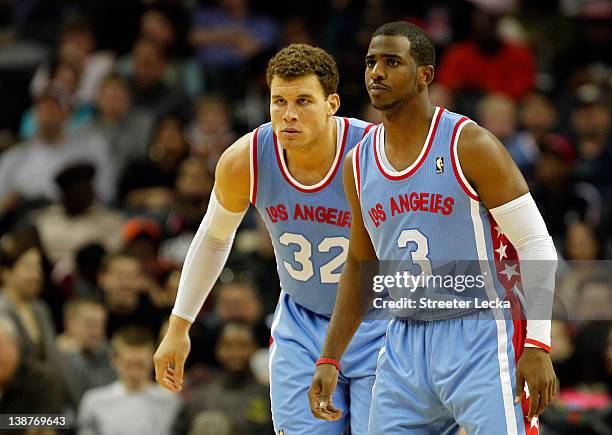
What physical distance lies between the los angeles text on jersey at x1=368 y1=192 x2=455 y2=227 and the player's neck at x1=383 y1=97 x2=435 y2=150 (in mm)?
231

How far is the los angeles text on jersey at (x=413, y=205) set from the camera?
5.11 m

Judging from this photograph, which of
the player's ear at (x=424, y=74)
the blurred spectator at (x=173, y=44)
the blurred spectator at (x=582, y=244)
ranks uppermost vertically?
the blurred spectator at (x=173, y=44)

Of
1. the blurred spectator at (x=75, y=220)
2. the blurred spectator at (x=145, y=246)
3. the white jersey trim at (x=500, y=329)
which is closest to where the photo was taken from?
the white jersey trim at (x=500, y=329)

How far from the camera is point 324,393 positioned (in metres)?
5.41

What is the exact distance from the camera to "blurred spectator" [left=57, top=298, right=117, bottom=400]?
29.9 ft

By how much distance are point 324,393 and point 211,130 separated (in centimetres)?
670

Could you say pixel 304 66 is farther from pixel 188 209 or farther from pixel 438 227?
pixel 188 209

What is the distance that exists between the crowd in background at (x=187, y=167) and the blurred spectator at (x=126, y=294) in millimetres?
17

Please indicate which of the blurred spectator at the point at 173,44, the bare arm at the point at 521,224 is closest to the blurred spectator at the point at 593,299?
the bare arm at the point at 521,224

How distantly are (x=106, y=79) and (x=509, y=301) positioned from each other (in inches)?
301

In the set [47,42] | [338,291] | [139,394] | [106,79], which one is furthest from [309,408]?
[47,42]

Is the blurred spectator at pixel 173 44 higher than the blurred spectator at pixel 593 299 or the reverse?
higher

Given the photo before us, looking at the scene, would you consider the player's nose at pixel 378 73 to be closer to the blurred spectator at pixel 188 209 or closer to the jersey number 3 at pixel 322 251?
the jersey number 3 at pixel 322 251

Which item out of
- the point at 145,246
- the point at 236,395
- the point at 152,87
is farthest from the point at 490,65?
the point at 236,395
